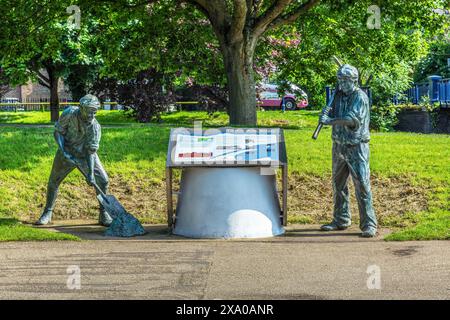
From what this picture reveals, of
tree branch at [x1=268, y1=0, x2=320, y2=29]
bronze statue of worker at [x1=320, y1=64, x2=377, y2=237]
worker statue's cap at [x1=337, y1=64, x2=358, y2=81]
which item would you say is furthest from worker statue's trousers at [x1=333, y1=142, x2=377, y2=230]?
tree branch at [x1=268, y1=0, x2=320, y2=29]

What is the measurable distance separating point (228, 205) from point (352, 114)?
195 centimetres

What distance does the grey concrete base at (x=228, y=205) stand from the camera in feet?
38.9

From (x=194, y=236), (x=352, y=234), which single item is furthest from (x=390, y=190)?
(x=194, y=236)

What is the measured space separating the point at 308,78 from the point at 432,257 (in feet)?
49.9

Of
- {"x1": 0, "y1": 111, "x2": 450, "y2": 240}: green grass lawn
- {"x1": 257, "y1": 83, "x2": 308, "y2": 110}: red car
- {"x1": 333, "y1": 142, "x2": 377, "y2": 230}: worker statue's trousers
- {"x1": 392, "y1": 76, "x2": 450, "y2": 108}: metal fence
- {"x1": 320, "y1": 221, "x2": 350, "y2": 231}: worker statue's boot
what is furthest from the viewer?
{"x1": 257, "y1": 83, "x2": 308, "y2": 110}: red car

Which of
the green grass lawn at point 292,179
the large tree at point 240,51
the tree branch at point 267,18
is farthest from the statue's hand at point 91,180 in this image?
the tree branch at point 267,18

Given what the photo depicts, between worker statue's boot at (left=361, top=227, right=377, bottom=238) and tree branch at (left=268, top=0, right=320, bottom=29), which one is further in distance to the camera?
tree branch at (left=268, top=0, right=320, bottom=29)

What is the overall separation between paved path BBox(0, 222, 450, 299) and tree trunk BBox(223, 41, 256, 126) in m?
8.23

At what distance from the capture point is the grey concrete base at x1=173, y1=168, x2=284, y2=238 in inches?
467

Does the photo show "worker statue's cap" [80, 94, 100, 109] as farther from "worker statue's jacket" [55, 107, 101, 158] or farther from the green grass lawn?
the green grass lawn

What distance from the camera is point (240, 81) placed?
66.0 ft

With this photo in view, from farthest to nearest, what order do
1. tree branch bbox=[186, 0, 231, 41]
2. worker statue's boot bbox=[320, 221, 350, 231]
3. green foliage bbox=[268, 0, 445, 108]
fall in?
green foliage bbox=[268, 0, 445, 108]
tree branch bbox=[186, 0, 231, 41]
worker statue's boot bbox=[320, 221, 350, 231]

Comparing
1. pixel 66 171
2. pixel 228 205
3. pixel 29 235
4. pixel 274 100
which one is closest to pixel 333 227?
pixel 228 205

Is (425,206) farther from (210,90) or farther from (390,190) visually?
(210,90)
